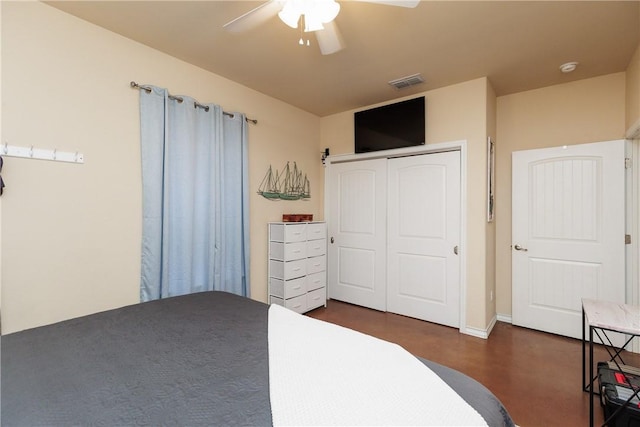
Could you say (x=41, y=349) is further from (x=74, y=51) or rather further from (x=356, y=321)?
(x=356, y=321)

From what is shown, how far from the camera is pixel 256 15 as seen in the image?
1.60 metres

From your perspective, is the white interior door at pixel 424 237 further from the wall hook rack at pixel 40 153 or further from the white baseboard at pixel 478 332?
the wall hook rack at pixel 40 153

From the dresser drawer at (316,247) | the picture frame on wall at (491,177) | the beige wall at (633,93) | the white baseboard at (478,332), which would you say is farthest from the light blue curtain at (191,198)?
the beige wall at (633,93)

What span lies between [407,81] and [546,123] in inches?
63.3

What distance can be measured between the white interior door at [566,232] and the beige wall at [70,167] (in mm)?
3780

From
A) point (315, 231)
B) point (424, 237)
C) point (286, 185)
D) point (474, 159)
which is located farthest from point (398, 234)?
point (286, 185)

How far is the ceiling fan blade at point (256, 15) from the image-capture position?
1.53 m

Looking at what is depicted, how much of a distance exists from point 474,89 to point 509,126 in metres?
0.78

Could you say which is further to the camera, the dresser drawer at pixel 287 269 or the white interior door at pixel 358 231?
the white interior door at pixel 358 231

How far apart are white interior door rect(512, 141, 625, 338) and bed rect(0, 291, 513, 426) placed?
9.00 feet

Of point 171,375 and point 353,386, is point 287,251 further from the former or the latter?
point 353,386

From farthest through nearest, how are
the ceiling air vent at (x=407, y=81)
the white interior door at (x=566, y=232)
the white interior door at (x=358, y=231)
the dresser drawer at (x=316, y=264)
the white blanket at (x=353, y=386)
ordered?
the white interior door at (x=358, y=231)
the dresser drawer at (x=316, y=264)
the ceiling air vent at (x=407, y=81)
the white interior door at (x=566, y=232)
the white blanket at (x=353, y=386)

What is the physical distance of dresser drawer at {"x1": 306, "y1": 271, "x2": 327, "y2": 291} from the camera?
137 inches

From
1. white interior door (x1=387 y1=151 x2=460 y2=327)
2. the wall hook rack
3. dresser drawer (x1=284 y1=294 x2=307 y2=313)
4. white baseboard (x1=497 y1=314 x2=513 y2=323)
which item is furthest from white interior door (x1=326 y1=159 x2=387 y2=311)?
the wall hook rack
